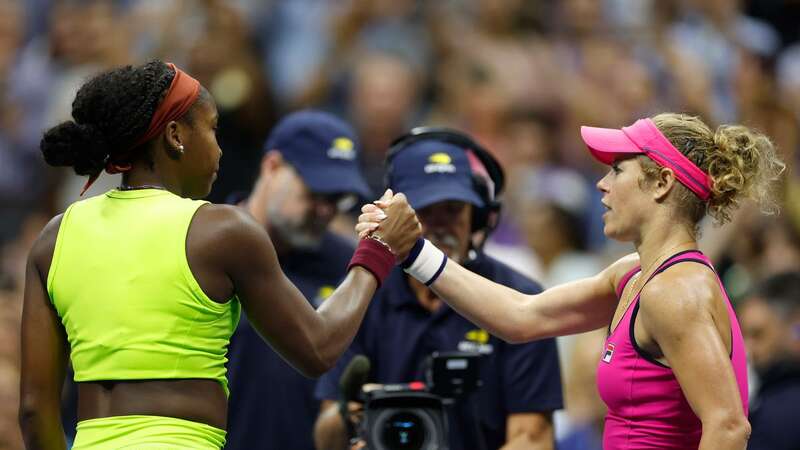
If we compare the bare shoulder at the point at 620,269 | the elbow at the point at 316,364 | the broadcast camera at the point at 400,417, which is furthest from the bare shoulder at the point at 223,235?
the bare shoulder at the point at 620,269

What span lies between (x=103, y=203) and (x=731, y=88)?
6.36 m

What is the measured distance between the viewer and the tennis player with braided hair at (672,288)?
325 cm

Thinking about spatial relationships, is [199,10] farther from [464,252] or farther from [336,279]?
[464,252]

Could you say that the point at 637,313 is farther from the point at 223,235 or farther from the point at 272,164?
the point at 272,164

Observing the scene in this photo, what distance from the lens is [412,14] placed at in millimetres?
8953

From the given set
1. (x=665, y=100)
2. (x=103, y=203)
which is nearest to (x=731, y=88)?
(x=665, y=100)

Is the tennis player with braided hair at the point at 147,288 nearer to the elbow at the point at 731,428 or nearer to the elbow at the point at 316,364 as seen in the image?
the elbow at the point at 316,364

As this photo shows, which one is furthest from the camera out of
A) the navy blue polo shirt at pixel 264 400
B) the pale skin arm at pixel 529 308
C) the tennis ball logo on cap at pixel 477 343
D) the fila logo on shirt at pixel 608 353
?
the navy blue polo shirt at pixel 264 400

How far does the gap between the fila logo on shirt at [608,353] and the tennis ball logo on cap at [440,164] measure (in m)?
1.12

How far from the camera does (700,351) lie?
3.25 metres

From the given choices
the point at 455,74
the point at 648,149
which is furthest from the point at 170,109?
the point at 455,74

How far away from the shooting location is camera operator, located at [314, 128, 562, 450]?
4.31 meters

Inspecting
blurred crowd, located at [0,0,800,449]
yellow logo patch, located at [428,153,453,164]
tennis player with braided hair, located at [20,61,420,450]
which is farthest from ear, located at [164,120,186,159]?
blurred crowd, located at [0,0,800,449]

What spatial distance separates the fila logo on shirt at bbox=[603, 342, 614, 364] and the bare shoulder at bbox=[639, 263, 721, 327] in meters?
0.16
